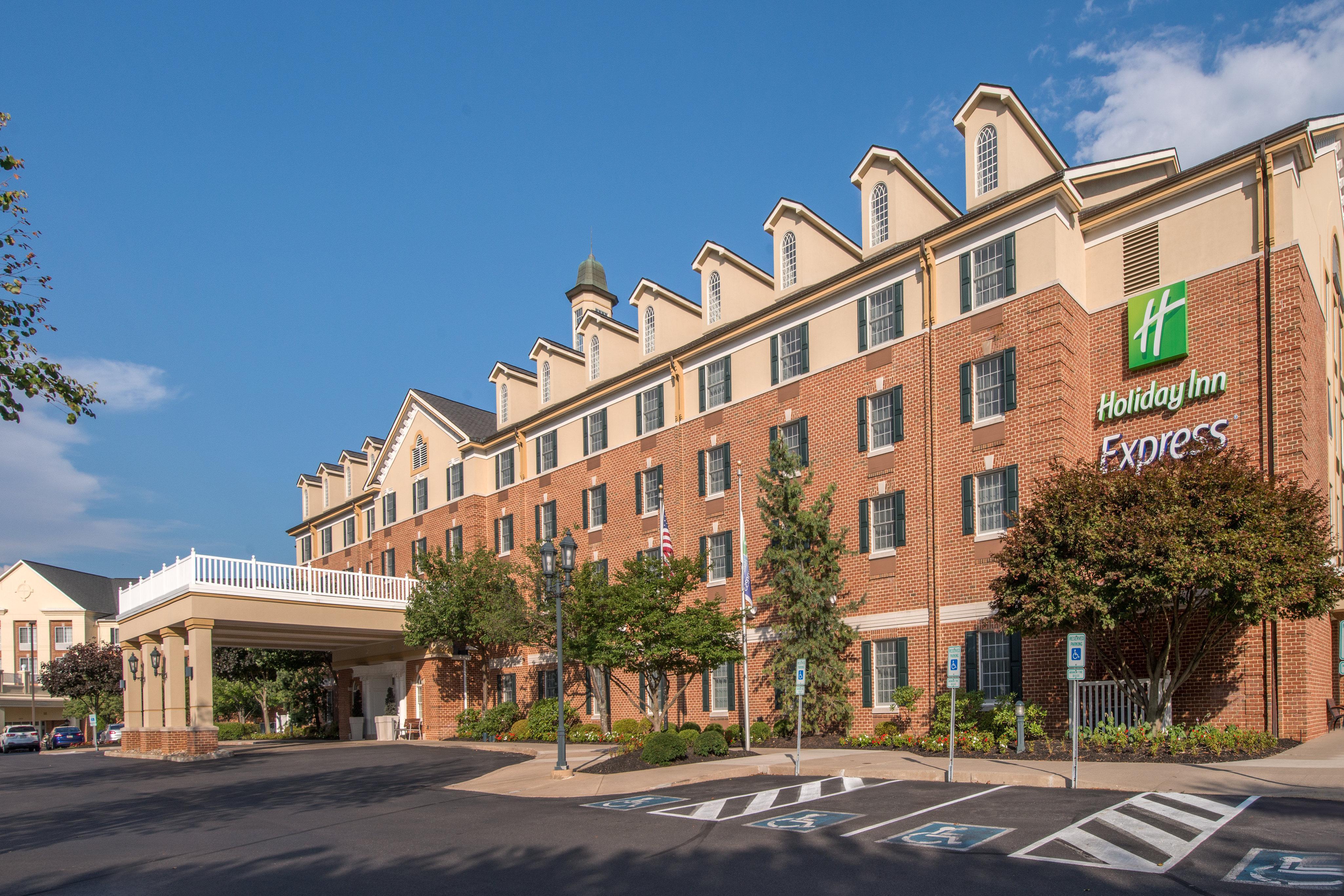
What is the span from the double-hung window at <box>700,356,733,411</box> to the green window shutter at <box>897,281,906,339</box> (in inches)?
254

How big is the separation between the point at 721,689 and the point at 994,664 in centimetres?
945

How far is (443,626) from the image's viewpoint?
37125 mm

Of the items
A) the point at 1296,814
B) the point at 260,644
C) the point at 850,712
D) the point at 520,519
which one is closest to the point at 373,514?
the point at 260,644

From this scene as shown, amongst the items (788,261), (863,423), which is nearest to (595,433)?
(788,261)

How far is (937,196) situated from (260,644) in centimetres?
3243

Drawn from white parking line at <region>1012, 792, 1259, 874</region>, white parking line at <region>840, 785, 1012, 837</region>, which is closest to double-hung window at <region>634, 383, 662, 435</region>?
white parking line at <region>840, 785, 1012, 837</region>

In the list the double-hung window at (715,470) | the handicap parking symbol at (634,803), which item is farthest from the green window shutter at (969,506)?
the handicap parking symbol at (634,803)

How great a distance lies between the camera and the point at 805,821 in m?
14.0

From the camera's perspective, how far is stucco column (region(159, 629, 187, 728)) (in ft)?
110

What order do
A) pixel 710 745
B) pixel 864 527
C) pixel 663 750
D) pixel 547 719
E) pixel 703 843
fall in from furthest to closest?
pixel 547 719
pixel 864 527
pixel 710 745
pixel 663 750
pixel 703 843

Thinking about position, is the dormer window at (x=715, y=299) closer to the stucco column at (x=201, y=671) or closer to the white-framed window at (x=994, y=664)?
the white-framed window at (x=994, y=664)

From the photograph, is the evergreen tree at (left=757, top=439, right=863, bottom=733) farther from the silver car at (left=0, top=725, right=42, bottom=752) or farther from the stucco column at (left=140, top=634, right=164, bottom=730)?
the silver car at (left=0, top=725, right=42, bottom=752)

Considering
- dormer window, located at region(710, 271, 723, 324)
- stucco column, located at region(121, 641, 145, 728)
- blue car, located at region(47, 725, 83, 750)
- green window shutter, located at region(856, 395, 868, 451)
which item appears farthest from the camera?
blue car, located at region(47, 725, 83, 750)

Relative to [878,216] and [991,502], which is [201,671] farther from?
[878,216]
